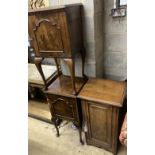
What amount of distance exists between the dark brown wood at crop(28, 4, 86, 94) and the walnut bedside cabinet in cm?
29

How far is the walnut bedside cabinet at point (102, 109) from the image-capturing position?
1.41m

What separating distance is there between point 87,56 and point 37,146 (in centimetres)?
113

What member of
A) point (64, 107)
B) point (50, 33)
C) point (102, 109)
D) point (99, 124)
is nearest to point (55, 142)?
point (64, 107)

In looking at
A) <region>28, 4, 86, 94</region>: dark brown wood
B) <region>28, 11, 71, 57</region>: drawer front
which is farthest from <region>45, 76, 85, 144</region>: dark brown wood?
<region>28, 11, 71, 57</region>: drawer front

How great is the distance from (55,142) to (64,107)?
46 cm

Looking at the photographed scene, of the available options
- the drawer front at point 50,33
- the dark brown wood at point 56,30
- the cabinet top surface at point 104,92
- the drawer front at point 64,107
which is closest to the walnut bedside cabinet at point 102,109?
the cabinet top surface at point 104,92

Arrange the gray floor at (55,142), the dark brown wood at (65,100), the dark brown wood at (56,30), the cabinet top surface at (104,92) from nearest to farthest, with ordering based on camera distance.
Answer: the dark brown wood at (56,30), the cabinet top surface at (104,92), the dark brown wood at (65,100), the gray floor at (55,142)

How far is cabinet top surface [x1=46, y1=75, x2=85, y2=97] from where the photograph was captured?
5.37 ft

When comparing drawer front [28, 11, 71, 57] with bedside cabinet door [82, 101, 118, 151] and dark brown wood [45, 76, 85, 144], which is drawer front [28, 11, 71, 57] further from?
bedside cabinet door [82, 101, 118, 151]

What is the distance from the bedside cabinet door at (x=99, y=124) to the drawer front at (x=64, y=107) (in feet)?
0.40

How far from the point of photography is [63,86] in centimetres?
173

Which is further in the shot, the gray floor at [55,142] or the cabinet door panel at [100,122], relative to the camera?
the gray floor at [55,142]

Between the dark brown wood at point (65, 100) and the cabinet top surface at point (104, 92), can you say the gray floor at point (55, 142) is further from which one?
the cabinet top surface at point (104, 92)

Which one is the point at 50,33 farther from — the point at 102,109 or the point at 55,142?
the point at 55,142
